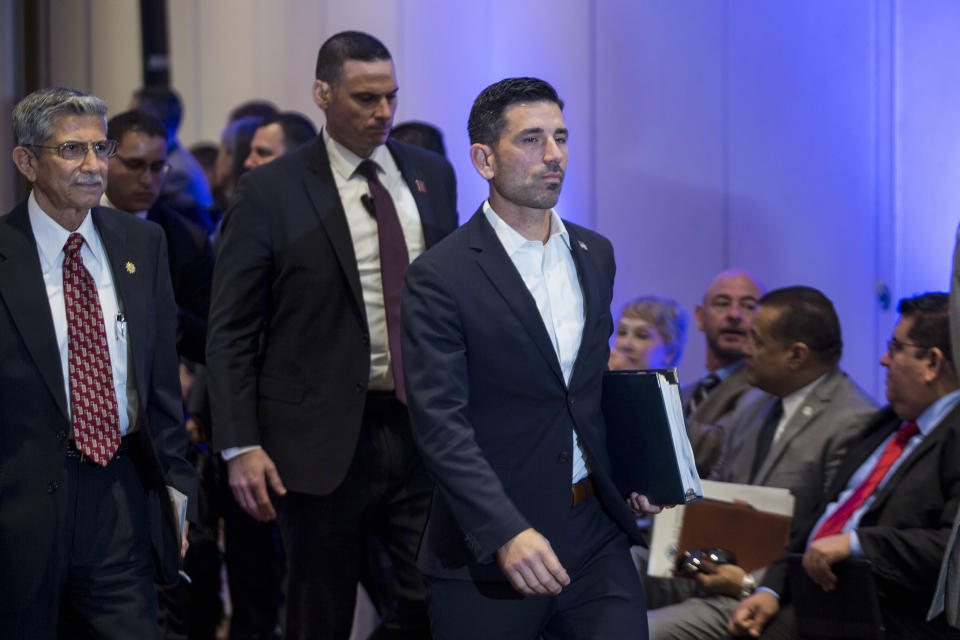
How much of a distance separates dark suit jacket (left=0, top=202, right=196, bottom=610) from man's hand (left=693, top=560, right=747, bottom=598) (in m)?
1.56

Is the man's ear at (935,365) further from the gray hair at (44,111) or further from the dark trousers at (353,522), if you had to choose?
the gray hair at (44,111)

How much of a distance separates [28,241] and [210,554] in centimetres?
192

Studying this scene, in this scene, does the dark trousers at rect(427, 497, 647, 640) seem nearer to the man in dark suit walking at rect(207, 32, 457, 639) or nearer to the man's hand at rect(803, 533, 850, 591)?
the man in dark suit walking at rect(207, 32, 457, 639)

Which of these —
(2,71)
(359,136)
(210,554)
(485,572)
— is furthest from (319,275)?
(2,71)

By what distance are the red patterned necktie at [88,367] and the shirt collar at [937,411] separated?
6.98ft

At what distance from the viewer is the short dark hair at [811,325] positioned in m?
3.99

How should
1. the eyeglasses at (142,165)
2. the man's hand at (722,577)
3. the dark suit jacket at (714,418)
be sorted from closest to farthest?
1. the man's hand at (722,577)
2. the eyeglasses at (142,165)
3. the dark suit jacket at (714,418)

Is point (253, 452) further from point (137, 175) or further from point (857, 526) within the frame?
point (857, 526)

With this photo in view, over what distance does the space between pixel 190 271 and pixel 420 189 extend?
0.93 m

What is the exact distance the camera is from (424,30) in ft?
19.3

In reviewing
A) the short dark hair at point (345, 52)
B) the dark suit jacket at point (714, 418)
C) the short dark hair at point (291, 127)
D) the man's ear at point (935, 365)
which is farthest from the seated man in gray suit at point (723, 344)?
the short dark hair at point (345, 52)

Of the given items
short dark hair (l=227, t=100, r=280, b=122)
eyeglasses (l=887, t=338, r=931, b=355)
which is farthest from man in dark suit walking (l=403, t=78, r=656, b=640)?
short dark hair (l=227, t=100, r=280, b=122)

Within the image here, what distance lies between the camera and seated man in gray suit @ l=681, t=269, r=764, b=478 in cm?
442

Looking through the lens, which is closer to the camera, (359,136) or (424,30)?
(359,136)
